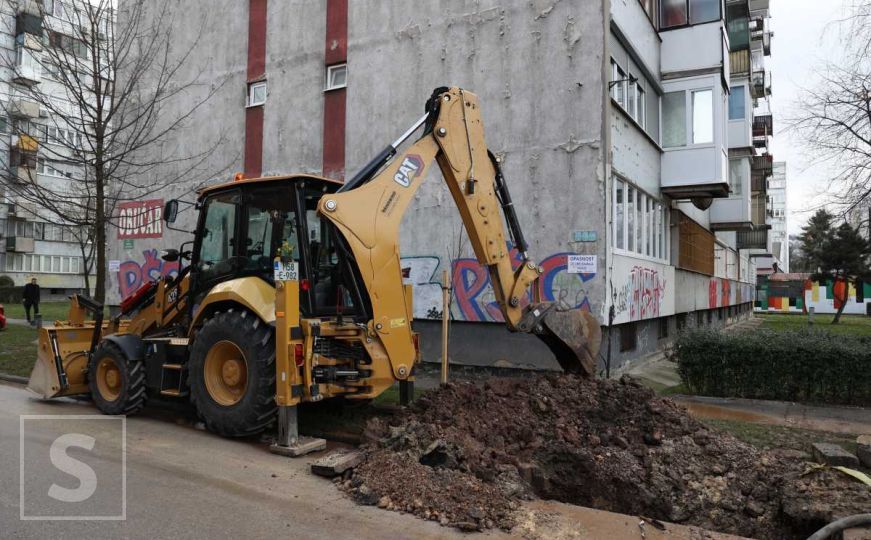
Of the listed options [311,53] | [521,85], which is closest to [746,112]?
[521,85]

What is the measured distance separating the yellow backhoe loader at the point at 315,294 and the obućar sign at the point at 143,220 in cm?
1060

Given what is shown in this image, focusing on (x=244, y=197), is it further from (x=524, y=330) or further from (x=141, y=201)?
(x=141, y=201)

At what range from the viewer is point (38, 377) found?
8953 millimetres

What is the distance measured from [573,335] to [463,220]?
1890mm

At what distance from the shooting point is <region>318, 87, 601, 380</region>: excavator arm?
22.1ft

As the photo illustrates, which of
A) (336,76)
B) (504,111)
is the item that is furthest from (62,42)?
(504,111)

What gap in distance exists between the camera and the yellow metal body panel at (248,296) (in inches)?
271

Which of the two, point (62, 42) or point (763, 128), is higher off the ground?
point (763, 128)

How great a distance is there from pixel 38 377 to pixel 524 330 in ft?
23.4

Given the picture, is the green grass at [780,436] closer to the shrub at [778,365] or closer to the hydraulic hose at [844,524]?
the shrub at [778,365]

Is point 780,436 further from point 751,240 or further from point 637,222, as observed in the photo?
point 751,240

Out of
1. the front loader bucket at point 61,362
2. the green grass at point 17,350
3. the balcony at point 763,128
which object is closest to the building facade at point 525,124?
the front loader bucket at point 61,362

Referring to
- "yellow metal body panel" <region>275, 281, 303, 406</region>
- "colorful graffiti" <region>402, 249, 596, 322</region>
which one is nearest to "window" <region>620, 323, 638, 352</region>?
"colorful graffiti" <region>402, 249, 596, 322</region>

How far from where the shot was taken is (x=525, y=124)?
40.1ft
